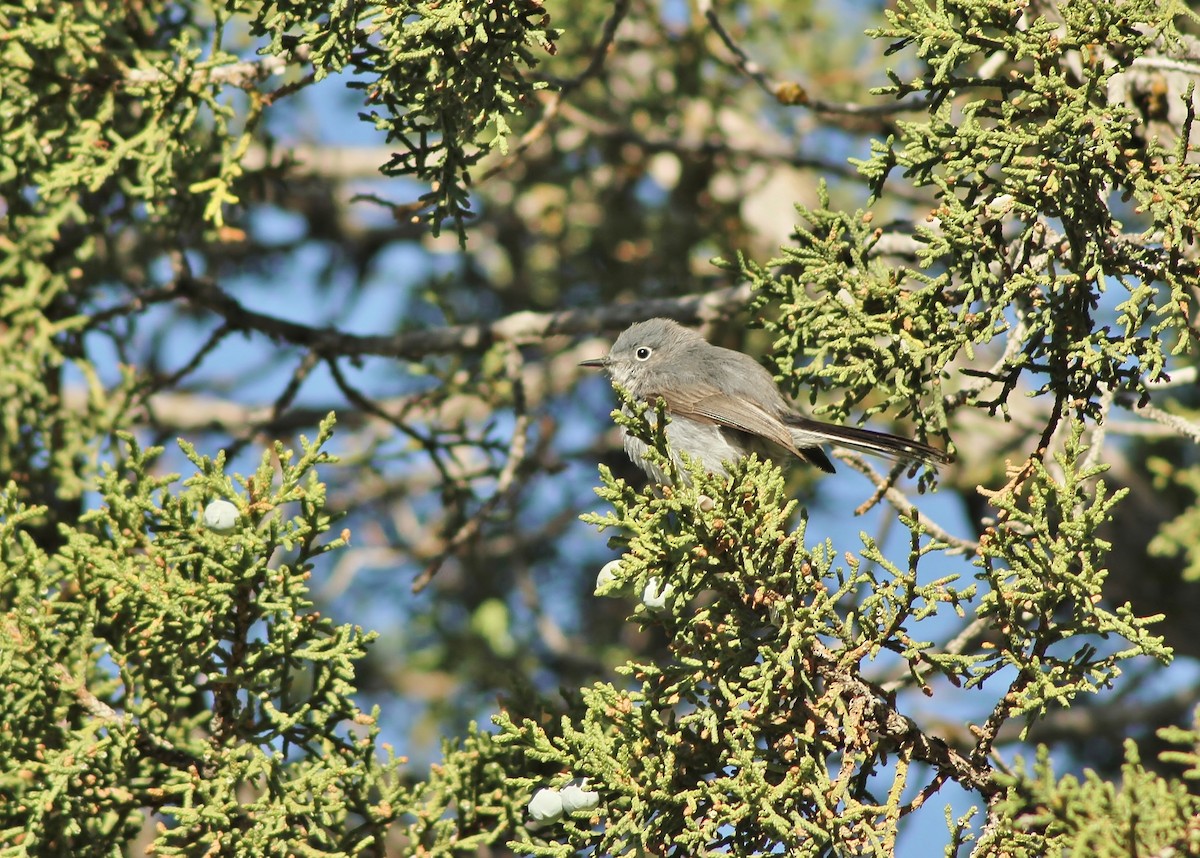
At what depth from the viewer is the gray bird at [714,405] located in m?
4.33

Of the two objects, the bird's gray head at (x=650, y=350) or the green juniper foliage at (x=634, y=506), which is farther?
the bird's gray head at (x=650, y=350)

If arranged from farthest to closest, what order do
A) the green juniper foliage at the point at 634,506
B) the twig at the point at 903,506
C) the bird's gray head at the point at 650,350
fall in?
1. the bird's gray head at the point at 650,350
2. the twig at the point at 903,506
3. the green juniper foliage at the point at 634,506

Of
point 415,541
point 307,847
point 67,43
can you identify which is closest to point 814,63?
point 415,541

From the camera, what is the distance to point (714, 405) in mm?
4676

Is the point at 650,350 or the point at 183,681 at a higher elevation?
the point at 650,350

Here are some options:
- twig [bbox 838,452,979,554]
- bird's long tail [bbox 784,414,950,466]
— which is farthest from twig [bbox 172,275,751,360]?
twig [bbox 838,452,979,554]

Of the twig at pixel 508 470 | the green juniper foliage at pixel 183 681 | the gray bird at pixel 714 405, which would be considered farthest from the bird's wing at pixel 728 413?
the green juniper foliage at pixel 183 681

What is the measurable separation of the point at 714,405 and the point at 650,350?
2.63 feet

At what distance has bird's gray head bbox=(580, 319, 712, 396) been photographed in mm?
5211

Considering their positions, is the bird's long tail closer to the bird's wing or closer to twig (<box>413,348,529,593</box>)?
the bird's wing

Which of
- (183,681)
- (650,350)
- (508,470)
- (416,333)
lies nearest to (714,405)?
(650,350)

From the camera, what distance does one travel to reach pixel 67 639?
3.58m

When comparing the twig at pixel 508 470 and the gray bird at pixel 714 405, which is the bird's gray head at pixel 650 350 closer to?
the gray bird at pixel 714 405

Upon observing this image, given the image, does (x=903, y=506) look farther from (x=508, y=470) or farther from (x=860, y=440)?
(x=508, y=470)
